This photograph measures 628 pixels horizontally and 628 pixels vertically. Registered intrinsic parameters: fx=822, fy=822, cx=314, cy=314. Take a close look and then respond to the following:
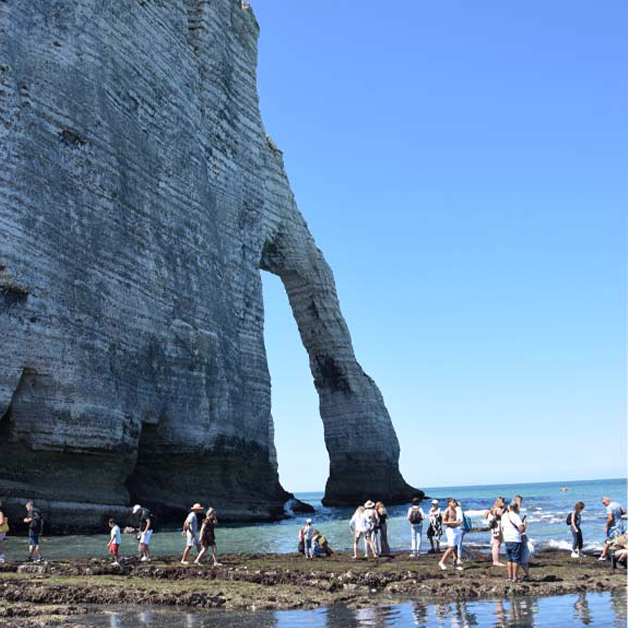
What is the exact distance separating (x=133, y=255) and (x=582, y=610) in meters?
21.5

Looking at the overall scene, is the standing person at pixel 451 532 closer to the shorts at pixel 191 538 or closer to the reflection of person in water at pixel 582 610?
the reflection of person in water at pixel 582 610

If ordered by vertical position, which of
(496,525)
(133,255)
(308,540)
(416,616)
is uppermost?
(133,255)

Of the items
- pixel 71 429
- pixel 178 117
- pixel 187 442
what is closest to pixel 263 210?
pixel 178 117

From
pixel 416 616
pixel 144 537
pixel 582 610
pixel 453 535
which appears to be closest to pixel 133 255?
pixel 144 537

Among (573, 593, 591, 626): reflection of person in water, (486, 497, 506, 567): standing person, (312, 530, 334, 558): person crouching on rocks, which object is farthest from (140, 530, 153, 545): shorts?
(573, 593, 591, 626): reflection of person in water

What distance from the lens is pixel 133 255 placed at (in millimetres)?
28625

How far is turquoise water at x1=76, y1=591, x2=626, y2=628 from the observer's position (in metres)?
9.58

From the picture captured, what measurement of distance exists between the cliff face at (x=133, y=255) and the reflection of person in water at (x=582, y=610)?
16037 millimetres

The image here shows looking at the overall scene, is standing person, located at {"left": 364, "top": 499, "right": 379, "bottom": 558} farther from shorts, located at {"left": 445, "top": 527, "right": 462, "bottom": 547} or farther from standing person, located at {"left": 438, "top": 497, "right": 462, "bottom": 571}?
shorts, located at {"left": 445, "top": 527, "right": 462, "bottom": 547}

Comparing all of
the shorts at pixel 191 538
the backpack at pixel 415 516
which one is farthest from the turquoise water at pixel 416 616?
the backpack at pixel 415 516

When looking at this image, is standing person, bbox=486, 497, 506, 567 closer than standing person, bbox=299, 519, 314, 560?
Yes

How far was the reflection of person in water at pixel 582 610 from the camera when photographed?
966cm

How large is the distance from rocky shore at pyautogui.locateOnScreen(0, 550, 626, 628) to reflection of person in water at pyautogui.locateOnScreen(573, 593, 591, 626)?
2.13 ft

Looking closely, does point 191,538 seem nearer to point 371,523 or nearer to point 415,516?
point 371,523
